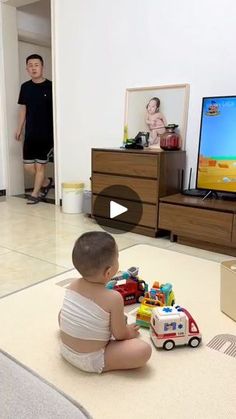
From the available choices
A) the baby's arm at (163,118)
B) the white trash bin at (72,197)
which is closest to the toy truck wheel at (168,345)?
the baby's arm at (163,118)

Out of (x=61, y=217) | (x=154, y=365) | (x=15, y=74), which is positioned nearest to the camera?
(x=154, y=365)

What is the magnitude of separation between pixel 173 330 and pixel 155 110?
7.45 ft

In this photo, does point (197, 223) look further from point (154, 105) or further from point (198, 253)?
point (154, 105)

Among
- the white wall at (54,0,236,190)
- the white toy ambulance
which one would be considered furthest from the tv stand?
the white toy ambulance

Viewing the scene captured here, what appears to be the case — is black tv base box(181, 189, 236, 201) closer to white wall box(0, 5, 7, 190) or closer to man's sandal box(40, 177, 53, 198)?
man's sandal box(40, 177, 53, 198)

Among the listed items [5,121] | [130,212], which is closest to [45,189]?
[5,121]

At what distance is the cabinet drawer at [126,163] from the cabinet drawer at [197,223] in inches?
12.1

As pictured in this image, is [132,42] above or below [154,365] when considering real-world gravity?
above

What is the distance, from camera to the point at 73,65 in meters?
3.80

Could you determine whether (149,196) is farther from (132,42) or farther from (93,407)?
(93,407)

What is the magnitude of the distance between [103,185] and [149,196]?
51cm

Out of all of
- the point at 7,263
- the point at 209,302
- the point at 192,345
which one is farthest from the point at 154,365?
the point at 7,263
